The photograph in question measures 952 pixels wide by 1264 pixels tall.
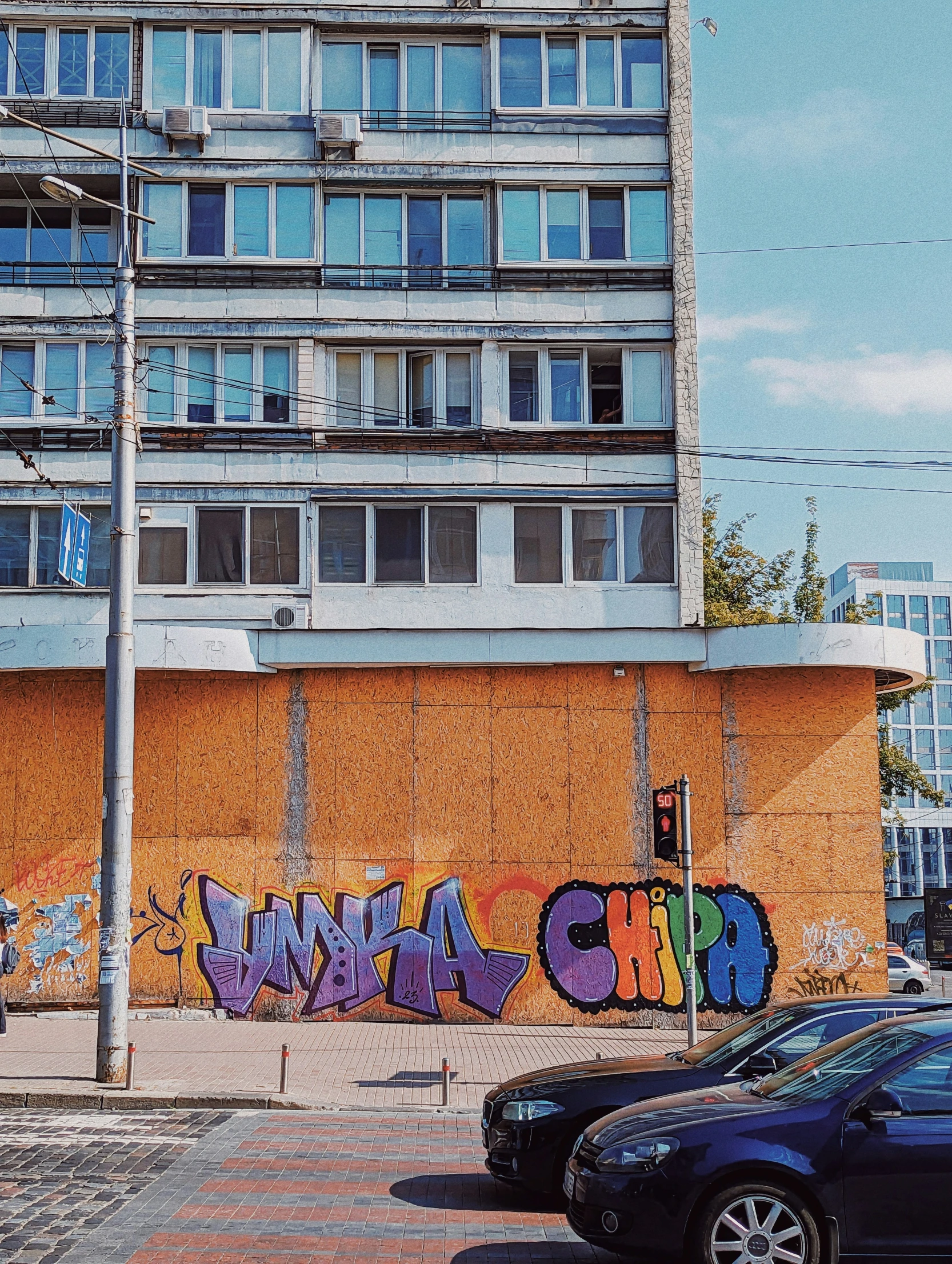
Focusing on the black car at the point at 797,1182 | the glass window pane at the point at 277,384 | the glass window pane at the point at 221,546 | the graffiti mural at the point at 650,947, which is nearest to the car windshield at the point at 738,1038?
the black car at the point at 797,1182

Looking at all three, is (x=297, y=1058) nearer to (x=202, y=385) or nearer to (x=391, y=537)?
(x=391, y=537)

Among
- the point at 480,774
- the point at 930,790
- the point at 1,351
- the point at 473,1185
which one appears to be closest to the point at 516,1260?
the point at 473,1185

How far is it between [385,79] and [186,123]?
3.43 metres

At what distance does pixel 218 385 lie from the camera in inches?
845

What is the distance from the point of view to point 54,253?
2177 cm

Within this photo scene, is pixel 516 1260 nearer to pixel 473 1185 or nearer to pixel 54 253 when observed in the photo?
pixel 473 1185

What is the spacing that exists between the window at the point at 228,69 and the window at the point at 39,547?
6976mm

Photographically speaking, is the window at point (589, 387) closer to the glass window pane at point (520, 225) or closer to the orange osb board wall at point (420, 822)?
the glass window pane at point (520, 225)

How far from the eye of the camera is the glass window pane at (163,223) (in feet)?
70.8

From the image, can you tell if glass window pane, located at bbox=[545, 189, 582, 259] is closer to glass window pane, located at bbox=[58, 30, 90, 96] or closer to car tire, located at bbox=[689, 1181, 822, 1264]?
glass window pane, located at bbox=[58, 30, 90, 96]

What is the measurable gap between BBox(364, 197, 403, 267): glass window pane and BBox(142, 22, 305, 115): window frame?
192 cm

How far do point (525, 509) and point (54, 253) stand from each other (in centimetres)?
876

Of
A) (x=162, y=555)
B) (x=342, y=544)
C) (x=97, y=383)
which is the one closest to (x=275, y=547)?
(x=342, y=544)

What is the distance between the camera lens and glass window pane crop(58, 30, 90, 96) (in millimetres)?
21875
